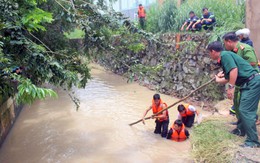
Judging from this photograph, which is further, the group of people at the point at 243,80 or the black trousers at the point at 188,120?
the black trousers at the point at 188,120

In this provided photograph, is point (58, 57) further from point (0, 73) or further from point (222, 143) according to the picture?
point (222, 143)

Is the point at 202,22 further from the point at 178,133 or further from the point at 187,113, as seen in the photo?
the point at 178,133

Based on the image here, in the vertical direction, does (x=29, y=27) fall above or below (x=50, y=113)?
above

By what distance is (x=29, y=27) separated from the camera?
3971mm

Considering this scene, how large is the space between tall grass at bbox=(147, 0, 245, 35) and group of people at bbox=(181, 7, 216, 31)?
319 millimetres

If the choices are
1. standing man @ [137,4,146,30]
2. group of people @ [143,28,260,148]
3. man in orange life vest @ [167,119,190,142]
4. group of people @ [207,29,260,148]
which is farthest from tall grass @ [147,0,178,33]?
group of people @ [207,29,260,148]

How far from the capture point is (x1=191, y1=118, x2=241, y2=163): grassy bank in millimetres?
4102

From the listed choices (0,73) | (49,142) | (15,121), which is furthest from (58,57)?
(15,121)

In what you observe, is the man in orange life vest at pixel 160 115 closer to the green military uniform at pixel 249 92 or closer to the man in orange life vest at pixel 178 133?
the man in orange life vest at pixel 178 133

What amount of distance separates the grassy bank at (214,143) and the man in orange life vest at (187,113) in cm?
135

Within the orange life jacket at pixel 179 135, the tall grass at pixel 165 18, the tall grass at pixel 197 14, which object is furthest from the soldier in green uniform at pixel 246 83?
the tall grass at pixel 165 18

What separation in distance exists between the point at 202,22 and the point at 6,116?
6.89 metres

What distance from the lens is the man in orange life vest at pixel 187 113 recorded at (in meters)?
6.63

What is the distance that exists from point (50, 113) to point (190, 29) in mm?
5800
